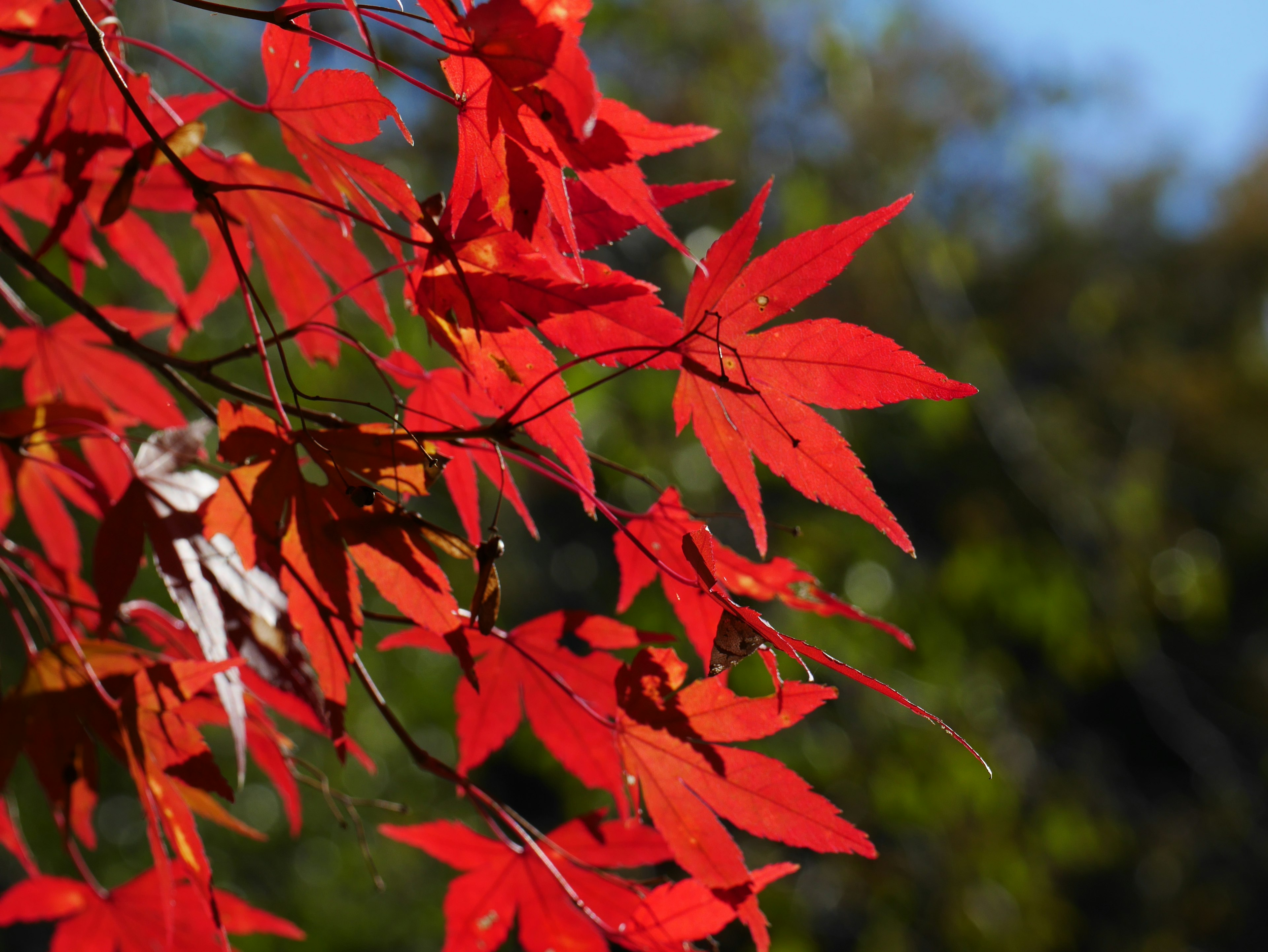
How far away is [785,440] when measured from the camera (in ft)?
1.24

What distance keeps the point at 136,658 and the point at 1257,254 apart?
9104 millimetres

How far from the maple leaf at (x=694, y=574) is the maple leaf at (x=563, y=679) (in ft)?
0.08

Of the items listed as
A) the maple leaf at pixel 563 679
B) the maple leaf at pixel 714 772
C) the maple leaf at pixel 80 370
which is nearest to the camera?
the maple leaf at pixel 714 772

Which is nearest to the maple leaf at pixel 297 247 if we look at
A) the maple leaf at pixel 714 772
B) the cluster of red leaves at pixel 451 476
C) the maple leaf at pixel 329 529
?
the cluster of red leaves at pixel 451 476

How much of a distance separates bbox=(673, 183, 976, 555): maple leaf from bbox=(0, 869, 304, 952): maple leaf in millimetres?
446

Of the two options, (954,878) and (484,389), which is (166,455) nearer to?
(484,389)

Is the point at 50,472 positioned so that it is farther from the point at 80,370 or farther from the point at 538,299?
the point at 538,299

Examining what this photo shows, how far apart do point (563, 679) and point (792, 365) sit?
8.6 inches

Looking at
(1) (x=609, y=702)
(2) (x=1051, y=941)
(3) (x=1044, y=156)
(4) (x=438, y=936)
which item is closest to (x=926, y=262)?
(2) (x=1051, y=941)

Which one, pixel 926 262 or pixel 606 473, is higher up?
pixel 926 262

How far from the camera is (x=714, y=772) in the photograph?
41 centimetres

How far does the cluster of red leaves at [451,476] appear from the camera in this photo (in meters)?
0.35

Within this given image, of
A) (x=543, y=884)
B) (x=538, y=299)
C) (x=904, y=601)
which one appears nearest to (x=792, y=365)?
(x=538, y=299)

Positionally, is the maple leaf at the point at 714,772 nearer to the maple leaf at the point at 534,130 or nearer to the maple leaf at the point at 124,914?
the maple leaf at the point at 534,130
